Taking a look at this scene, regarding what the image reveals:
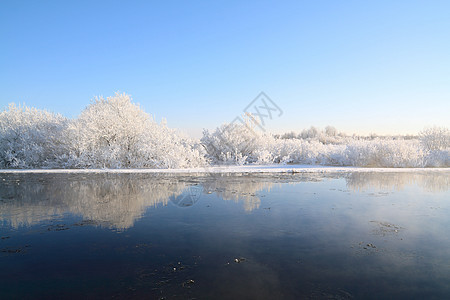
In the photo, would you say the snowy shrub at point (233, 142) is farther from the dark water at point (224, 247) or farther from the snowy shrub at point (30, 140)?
the dark water at point (224, 247)

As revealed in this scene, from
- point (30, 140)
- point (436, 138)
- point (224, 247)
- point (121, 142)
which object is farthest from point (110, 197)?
point (436, 138)

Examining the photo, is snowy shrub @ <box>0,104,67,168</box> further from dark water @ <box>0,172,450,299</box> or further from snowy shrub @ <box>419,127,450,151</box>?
snowy shrub @ <box>419,127,450,151</box>

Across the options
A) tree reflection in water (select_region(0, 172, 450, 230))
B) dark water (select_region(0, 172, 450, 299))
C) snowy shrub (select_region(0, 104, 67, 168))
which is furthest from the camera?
snowy shrub (select_region(0, 104, 67, 168))

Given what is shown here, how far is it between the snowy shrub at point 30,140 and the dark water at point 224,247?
1262cm

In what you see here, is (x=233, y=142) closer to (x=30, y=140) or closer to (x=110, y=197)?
(x=30, y=140)

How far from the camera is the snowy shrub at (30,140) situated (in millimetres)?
20016

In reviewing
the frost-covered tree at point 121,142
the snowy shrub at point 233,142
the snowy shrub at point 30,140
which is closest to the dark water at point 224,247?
the frost-covered tree at point 121,142

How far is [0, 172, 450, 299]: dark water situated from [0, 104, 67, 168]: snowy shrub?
12.6 meters

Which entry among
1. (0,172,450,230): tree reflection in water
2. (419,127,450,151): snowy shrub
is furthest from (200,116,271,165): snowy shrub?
(419,127,450,151): snowy shrub

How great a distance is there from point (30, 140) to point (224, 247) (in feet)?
69.0

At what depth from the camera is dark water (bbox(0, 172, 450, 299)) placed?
11.2ft

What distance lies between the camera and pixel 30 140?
816 inches

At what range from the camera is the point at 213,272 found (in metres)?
3.78

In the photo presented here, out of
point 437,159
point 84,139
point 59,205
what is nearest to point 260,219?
point 59,205
